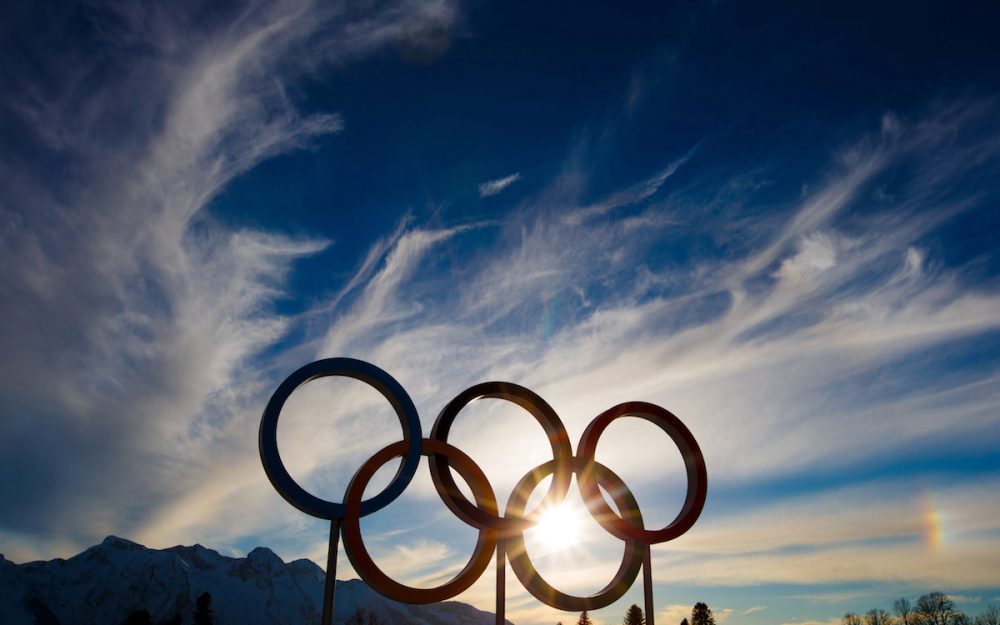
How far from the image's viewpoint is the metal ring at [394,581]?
58.7 ft

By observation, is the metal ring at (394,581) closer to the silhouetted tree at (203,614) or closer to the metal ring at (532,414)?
the metal ring at (532,414)

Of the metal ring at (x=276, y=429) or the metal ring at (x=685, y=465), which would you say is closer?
the metal ring at (x=276, y=429)

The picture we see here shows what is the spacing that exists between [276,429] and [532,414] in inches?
323

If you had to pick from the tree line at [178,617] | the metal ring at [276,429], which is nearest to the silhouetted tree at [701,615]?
the tree line at [178,617]

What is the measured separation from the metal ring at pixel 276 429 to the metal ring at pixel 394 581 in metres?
0.35

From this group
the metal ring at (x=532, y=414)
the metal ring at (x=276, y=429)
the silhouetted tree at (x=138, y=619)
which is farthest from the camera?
the silhouetted tree at (x=138, y=619)

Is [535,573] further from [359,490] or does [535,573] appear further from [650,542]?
[359,490]

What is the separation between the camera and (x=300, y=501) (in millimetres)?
17656

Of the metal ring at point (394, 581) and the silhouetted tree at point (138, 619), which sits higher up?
the metal ring at point (394, 581)

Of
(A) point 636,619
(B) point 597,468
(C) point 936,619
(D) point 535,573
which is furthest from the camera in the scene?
(A) point 636,619

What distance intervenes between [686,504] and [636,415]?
135 inches

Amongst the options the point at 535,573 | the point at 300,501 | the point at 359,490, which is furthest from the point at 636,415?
the point at 300,501

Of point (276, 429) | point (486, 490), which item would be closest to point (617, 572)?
point (486, 490)

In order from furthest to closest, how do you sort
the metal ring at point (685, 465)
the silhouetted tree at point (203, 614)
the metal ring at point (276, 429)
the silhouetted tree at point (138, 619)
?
the silhouetted tree at point (203, 614) → the silhouetted tree at point (138, 619) → the metal ring at point (685, 465) → the metal ring at point (276, 429)
